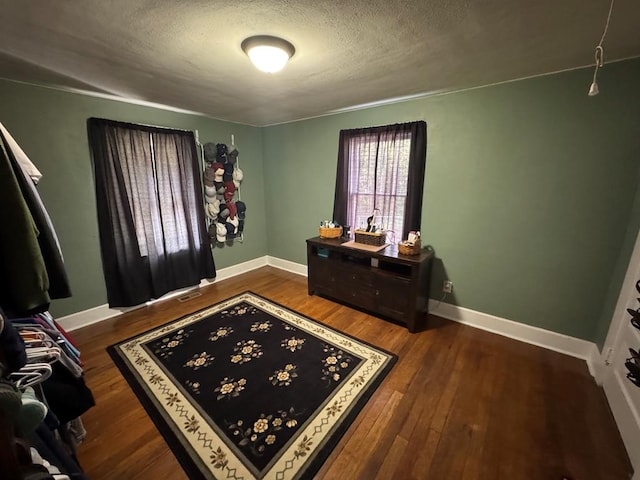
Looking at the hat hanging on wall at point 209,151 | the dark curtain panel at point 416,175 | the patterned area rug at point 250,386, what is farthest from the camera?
the hat hanging on wall at point 209,151

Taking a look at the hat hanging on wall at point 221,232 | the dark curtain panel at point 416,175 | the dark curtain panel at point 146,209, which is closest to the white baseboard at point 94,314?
the dark curtain panel at point 146,209

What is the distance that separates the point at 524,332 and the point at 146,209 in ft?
12.9

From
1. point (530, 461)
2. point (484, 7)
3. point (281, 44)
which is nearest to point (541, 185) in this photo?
point (484, 7)

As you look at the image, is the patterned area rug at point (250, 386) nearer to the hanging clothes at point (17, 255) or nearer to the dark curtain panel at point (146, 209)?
the dark curtain panel at point (146, 209)

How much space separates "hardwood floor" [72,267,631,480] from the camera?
129cm

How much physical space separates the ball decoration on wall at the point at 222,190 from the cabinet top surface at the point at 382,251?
128 centimetres

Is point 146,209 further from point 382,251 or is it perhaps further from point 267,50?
point 382,251

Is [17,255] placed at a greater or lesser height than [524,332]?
greater

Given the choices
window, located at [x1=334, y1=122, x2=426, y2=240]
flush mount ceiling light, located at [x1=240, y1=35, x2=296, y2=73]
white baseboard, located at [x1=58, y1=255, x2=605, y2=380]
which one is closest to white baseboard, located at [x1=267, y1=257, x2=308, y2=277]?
window, located at [x1=334, y1=122, x2=426, y2=240]

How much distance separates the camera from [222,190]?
344 cm

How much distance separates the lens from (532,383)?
181cm

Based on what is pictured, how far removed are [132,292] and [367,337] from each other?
2503mm

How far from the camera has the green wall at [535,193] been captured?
5.91ft

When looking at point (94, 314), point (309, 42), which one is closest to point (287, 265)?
point (94, 314)
